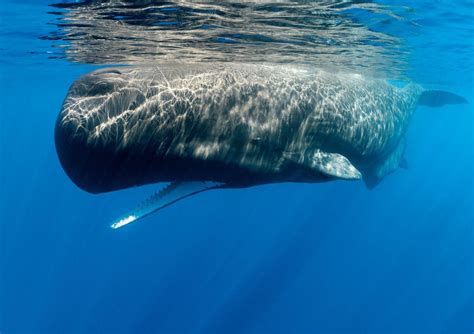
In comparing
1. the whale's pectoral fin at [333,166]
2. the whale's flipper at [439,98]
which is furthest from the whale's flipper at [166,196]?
the whale's flipper at [439,98]

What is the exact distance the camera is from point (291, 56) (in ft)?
57.8

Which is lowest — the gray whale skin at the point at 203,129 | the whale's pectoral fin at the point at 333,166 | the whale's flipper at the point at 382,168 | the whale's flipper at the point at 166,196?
the whale's flipper at the point at 382,168

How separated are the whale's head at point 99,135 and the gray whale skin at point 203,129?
11mm

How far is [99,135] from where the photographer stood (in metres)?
4.33

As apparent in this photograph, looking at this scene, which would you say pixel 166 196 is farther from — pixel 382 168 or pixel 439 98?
pixel 439 98

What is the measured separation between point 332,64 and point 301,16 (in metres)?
8.27

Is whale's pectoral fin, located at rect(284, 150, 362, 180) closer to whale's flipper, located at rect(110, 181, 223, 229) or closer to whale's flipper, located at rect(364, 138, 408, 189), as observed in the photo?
whale's flipper, located at rect(110, 181, 223, 229)

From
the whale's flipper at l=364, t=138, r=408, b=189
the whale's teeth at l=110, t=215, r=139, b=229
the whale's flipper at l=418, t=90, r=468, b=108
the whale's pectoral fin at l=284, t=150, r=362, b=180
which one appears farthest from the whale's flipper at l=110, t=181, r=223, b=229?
the whale's flipper at l=418, t=90, r=468, b=108

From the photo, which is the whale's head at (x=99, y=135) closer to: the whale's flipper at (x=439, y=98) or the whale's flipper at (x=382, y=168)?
the whale's flipper at (x=382, y=168)

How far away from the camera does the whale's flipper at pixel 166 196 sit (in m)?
4.98

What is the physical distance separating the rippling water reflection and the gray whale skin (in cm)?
425

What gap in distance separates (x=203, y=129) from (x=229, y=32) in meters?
9.38

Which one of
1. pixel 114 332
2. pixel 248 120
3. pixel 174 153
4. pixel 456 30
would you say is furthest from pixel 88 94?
pixel 114 332

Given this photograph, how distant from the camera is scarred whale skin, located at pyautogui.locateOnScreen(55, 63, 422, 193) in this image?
446cm
